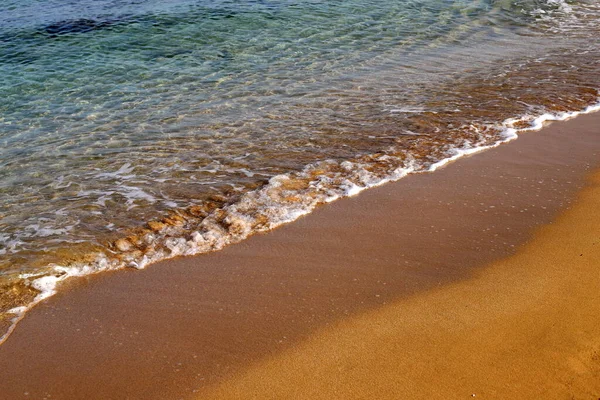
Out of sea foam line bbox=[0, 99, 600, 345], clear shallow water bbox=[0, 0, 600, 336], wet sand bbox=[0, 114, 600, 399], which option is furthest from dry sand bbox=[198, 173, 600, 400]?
clear shallow water bbox=[0, 0, 600, 336]

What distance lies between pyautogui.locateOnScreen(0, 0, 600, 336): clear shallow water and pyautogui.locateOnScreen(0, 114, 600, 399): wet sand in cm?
41

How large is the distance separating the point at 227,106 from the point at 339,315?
4.90m

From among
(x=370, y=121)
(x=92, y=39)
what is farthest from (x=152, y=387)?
(x=92, y=39)

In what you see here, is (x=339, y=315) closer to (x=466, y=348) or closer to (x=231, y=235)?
(x=466, y=348)

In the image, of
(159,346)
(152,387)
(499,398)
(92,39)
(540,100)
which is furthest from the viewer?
(92,39)

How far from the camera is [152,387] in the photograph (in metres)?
3.33

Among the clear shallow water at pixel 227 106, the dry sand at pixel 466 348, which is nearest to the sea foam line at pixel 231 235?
the clear shallow water at pixel 227 106

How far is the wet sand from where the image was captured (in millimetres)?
3344

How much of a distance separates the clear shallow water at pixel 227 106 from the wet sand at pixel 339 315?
41 centimetres

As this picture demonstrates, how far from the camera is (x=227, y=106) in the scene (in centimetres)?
816

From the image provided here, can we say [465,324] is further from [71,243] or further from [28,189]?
[28,189]

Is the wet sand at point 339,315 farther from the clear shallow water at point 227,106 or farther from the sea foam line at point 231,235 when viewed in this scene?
the clear shallow water at point 227,106

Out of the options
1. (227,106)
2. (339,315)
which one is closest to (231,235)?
(339,315)

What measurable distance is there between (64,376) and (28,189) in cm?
300
